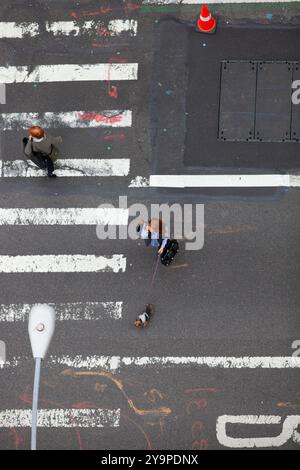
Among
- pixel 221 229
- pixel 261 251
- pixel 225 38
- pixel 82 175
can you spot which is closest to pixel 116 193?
pixel 82 175

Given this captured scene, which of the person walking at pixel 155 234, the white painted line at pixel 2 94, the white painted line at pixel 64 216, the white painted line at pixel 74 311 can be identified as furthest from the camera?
the white painted line at pixel 2 94

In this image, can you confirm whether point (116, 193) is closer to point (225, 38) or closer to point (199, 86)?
point (199, 86)

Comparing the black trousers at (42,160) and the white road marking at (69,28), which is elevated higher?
the white road marking at (69,28)

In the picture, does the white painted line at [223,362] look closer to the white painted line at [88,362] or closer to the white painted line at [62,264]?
the white painted line at [88,362]

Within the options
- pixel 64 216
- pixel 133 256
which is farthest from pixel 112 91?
pixel 133 256

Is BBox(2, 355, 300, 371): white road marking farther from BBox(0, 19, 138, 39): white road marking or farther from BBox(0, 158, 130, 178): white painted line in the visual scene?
BBox(0, 19, 138, 39): white road marking

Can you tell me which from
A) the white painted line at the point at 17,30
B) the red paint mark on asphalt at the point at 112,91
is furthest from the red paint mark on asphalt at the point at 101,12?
the red paint mark on asphalt at the point at 112,91

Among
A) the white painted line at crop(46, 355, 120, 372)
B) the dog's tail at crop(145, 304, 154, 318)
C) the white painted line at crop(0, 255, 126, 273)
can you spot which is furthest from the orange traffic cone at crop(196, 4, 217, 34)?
the white painted line at crop(46, 355, 120, 372)

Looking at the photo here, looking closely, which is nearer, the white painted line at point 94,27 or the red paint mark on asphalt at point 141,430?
the red paint mark on asphalt at point 141,430
